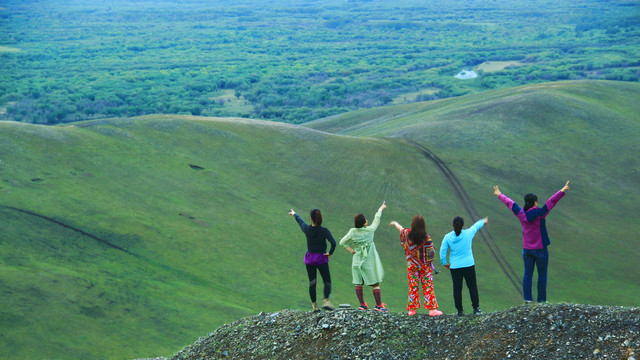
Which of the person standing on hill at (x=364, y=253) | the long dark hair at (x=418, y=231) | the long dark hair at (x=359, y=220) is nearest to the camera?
the long dark hair at (x=418, y=231)

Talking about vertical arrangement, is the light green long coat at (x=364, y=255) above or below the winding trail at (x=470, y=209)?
above

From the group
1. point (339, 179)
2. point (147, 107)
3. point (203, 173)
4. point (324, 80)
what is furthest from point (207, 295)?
point (324, 80)

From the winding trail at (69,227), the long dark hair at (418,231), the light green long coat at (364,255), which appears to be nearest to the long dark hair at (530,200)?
the long dark hair at (418,231)

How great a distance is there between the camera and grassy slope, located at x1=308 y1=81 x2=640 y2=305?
39.0 m

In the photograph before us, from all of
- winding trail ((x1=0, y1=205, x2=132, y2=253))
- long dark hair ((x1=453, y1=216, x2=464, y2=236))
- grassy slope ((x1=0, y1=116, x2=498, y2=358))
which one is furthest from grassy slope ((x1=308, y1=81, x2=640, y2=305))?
long dark hair ((x1=453, y1=216, x2=464, y2=236))

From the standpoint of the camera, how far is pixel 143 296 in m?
27.8

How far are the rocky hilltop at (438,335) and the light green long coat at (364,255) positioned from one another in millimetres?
774

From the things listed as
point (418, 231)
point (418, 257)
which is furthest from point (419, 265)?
point (418, 231)

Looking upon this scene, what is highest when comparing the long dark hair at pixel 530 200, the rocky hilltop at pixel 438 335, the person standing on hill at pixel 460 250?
the long dark hair at pixel 530 200

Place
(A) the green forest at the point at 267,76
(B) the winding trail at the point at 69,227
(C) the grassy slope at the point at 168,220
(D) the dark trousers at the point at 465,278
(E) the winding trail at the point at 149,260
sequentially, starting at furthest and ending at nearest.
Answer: (A) the green forest at the point at 267,76, (B) the winding trail at the point at 69,227, (E) the winding trail at the point at 149,260, (C) the grassy slope at the point at 168,220, (D) the dark trousers at the point at 465,278

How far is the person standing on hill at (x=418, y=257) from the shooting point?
1300cm

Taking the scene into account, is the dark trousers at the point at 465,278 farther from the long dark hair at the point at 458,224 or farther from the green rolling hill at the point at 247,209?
the green rolling hill at the point at 247,209

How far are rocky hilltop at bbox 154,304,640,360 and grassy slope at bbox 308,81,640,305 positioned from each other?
24.2m

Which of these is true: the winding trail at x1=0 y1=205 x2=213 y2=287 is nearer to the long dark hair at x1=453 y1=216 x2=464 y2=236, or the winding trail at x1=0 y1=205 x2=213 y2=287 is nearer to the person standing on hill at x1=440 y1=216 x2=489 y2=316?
the person standing on hill at x1=440 y1=216 x2=489 y2=316
